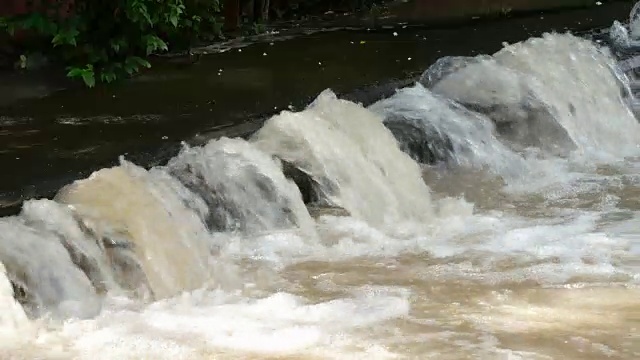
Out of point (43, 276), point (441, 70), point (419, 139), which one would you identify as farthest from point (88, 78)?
point (43, 276)

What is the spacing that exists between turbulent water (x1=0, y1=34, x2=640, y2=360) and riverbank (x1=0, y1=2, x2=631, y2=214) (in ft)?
1.08

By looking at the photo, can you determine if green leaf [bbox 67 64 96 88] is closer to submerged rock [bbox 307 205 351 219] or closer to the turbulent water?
the turbulent water

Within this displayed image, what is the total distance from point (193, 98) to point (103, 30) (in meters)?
1.45

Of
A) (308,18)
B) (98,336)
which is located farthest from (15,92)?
(308,18)

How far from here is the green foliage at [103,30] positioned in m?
7.55

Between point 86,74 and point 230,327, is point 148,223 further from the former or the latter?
point 86,74

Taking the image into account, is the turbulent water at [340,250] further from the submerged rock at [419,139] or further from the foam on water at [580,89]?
the foam on water at [580,89]

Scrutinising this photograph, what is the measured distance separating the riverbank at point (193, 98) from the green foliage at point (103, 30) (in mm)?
216

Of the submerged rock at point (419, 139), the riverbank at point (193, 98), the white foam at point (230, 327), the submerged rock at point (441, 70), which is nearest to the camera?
the white foam at point (230, 327)

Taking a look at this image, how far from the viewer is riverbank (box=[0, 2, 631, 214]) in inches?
211

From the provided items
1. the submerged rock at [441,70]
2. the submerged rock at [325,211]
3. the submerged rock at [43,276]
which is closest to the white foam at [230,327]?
the submerged rock at [43,276]

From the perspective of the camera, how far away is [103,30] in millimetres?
8000

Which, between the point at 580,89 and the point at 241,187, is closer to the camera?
the point at 241,187

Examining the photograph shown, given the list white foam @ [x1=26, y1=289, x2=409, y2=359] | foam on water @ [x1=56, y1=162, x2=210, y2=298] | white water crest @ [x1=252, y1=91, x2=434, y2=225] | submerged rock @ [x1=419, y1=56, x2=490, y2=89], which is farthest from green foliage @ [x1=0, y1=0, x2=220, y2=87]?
white foam @ [x1=26, y1=289, x2=409, y2=359]
